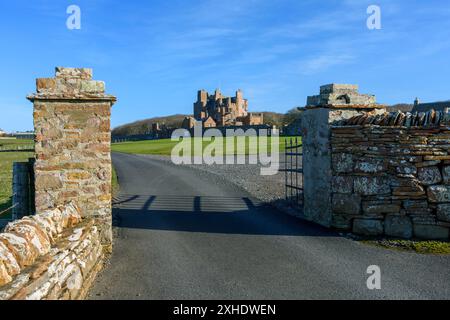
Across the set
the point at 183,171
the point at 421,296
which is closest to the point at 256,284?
the point at 421,296

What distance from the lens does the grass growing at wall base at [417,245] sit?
7344mm

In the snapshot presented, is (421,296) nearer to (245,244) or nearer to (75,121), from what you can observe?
(245,244)

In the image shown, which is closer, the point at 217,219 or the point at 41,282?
the point at 41,282

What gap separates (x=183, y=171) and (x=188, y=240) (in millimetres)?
14677

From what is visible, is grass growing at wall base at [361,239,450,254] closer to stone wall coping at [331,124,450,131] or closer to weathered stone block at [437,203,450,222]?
weathered stone block at [437,203,450,222]

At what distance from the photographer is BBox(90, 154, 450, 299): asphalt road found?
5582mm

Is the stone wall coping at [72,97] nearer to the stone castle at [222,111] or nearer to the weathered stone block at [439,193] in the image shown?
the weathered stone block at [439,193]

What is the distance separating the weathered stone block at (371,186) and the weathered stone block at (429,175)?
0.66 meters

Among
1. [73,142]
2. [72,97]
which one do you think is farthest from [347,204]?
[72,97]

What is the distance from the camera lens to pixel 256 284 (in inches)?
231

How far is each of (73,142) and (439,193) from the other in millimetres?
7344

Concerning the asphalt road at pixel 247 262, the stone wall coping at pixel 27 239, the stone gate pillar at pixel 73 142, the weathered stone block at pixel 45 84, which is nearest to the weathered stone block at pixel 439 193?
the asphalt road at pixel 247 262

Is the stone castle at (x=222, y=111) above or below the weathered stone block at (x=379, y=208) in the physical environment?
above

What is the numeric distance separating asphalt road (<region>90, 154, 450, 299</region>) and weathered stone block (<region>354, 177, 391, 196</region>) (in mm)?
1166
